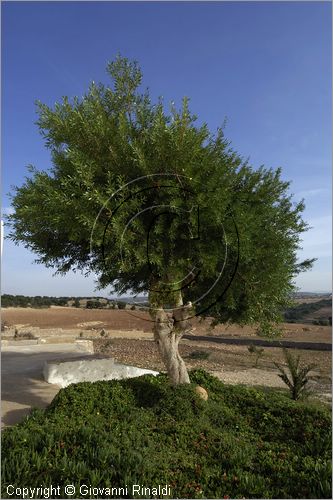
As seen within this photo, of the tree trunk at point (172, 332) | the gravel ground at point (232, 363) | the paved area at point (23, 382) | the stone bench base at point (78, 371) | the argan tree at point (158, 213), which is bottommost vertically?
the gravel ground at point (232, 363)

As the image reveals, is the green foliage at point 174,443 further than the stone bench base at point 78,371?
No

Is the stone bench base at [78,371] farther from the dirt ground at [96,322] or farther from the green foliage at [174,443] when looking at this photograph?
the dirt ground at [96,322]

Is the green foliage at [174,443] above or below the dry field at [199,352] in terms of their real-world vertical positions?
above

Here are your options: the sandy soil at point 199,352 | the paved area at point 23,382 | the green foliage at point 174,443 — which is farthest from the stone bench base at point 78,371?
the green foliage at point 174,443

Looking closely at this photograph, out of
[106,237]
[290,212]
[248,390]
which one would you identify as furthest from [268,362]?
[106,237]

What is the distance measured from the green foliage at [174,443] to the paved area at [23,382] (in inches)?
68.4

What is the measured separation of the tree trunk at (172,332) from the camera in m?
11.9

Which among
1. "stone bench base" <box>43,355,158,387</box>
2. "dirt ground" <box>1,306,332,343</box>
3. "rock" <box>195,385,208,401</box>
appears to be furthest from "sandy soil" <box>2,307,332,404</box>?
"stone bench base" <box>43,355,158,387</box>

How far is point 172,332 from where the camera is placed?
12.2 meters

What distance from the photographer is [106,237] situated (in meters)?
9.74

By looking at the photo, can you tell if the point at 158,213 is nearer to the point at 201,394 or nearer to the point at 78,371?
the point at 201,394

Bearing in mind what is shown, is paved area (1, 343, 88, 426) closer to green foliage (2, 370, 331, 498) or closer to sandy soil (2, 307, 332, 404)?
green foliage (2, 370, 331, 498)

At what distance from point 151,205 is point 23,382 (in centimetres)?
997

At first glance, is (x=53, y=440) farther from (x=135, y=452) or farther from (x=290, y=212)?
(x=290, y=212)
